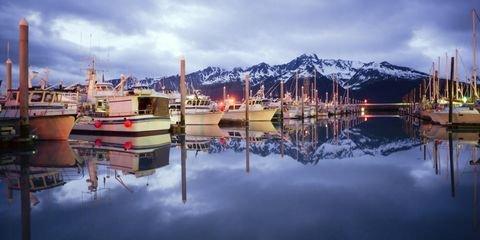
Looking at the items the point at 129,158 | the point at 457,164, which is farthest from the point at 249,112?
the point at 457,164

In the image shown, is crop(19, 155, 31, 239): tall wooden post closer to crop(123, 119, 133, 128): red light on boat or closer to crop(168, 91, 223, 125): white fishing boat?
crop(123, 119, 133, 128): red light on boat

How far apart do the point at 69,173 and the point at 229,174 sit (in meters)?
5.07

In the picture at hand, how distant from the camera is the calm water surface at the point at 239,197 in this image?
7152 mm

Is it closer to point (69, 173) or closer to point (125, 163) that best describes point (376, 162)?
point (125, 163)

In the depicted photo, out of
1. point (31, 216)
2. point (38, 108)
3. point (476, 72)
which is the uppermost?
point (476, 72)

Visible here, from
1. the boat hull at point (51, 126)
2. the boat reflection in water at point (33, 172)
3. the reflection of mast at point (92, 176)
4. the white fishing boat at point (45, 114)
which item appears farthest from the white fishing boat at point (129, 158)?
the white fishing boat at point (45, 114)

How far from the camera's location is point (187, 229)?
23.6 ft

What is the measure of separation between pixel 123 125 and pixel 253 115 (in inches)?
1335

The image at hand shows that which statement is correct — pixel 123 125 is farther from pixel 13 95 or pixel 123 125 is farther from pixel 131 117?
pixel 13 95

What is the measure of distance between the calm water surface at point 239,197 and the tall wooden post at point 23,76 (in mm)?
2918

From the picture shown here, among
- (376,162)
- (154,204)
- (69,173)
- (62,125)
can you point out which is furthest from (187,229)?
(62,125)

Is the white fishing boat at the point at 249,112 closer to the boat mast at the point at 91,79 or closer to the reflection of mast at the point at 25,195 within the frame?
the boat mast at the point at 91,79

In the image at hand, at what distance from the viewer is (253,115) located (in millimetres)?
62438

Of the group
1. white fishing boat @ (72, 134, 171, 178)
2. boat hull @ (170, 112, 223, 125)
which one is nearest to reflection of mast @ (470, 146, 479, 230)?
white fishing boat @ (72, 134, 171, 178)
